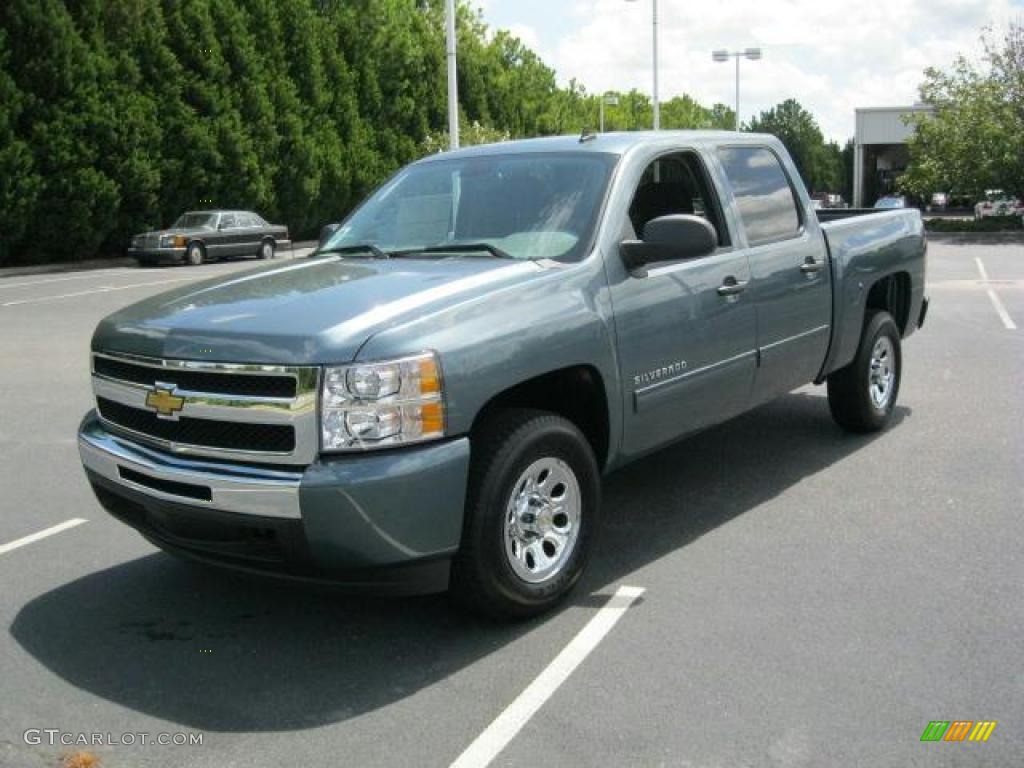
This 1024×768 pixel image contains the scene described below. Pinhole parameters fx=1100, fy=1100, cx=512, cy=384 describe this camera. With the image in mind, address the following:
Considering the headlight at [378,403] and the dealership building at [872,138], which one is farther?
the dealership building at [872,138]

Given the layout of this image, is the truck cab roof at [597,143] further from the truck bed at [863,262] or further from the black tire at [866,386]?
the black tire at [866,386]

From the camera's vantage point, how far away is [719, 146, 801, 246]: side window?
5895 millimetres

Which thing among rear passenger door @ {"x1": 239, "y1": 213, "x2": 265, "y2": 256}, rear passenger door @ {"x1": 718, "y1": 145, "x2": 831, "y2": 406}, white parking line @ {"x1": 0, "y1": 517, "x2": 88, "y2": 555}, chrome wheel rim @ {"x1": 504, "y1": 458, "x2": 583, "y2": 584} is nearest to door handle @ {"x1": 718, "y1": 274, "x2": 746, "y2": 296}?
rear passenger door @ {"x1": 718, "y1": 145, "x2": 831, "y2": 406}

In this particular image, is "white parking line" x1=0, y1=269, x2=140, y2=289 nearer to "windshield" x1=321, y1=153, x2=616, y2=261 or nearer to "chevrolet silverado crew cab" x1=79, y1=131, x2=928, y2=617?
"windshield" x1=321, y1=153, x2=616, y2=261

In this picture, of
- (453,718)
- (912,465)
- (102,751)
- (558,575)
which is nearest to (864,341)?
(912,465)

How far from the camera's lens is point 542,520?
438 cm

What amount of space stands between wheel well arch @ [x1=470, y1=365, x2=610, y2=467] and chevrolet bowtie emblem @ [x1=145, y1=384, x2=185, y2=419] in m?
1.22

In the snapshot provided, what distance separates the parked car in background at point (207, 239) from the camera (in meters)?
29.4

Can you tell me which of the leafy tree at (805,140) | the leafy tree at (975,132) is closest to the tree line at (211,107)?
the leafy tree at (975,132)

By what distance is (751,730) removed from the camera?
3469mm

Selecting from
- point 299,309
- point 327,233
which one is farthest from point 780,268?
point 299,309

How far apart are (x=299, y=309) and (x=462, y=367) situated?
0.66m
